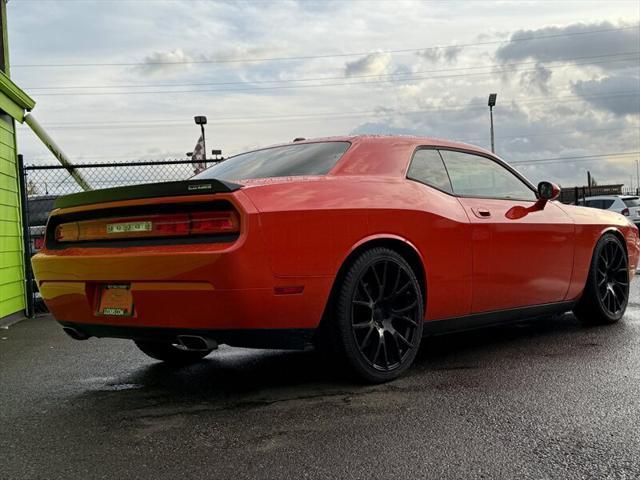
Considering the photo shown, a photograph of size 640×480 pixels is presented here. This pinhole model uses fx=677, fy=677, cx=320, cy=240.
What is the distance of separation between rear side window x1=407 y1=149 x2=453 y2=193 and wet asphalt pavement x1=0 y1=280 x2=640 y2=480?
3.79ft

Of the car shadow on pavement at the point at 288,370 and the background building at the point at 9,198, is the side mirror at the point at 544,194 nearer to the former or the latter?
the car shadow on pavement at the point at 288,370

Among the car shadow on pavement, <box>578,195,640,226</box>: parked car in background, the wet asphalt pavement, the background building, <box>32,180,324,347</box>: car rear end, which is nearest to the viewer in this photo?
the wet asphalt pavement

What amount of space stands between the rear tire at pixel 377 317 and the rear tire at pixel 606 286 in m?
2.22

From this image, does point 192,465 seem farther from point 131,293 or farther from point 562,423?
point 562,423

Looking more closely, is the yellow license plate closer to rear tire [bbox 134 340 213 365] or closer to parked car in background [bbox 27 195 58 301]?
rear tire [bbox 134 340 213 365]

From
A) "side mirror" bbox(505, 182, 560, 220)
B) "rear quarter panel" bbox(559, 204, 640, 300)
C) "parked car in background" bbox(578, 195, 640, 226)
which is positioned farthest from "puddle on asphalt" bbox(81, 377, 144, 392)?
"parked car in background" bbox(578, 195, 640, 226)

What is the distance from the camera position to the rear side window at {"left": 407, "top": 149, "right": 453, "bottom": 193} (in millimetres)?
4219

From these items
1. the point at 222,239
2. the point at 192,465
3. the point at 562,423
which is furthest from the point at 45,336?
the point at 562,423

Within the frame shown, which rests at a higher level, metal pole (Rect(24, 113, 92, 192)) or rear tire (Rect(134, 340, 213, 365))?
metal pole (Rect(24, 113, 92, 192))

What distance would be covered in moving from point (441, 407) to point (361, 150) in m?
1.58

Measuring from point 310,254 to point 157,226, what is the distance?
0.79 metres

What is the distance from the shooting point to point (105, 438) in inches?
119

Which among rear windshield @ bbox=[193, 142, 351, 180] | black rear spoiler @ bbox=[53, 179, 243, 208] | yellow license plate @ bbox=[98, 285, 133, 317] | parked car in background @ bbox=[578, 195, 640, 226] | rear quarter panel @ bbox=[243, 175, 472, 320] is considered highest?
rear windshield @ bbox=[193, 142, 351, 180]

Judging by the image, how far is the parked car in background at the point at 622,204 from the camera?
64.8 ft
